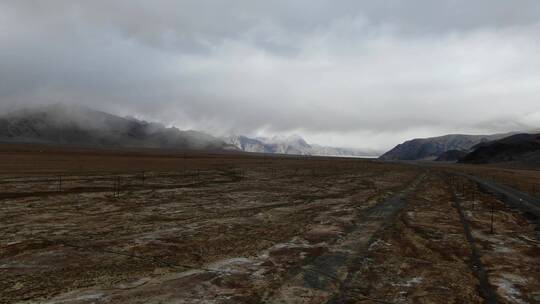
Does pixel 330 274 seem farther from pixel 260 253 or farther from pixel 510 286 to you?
pixel 510 286

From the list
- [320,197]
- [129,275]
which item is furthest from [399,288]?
[320,197]

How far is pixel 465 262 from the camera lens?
12328 mm

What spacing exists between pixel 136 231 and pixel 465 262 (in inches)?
522

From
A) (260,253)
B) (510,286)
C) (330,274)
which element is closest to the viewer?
(510,286)

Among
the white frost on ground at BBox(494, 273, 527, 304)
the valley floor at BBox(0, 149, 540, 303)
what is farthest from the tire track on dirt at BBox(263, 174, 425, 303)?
the white frost on ground at BBox(494, 273, 527, 304)

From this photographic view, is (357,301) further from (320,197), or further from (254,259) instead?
(320,197)

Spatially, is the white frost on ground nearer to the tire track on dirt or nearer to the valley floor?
the valley floor

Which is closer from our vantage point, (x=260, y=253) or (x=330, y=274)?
(x=330, y=274)

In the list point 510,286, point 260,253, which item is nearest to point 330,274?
point 260,253

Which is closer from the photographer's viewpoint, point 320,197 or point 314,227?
point 314,227

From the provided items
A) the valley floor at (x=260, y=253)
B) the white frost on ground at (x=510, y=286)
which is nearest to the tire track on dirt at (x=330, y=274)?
the valley floor at (x=260, y=253)

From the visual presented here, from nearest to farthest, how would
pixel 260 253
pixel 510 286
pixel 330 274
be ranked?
pixel 510 286 < pixel 330 274 < pixel 260 253

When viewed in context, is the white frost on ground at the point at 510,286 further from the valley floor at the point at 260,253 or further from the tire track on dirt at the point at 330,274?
the tire track on dirt at the point at 330,274

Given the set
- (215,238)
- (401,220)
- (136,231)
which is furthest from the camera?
(401,220)
